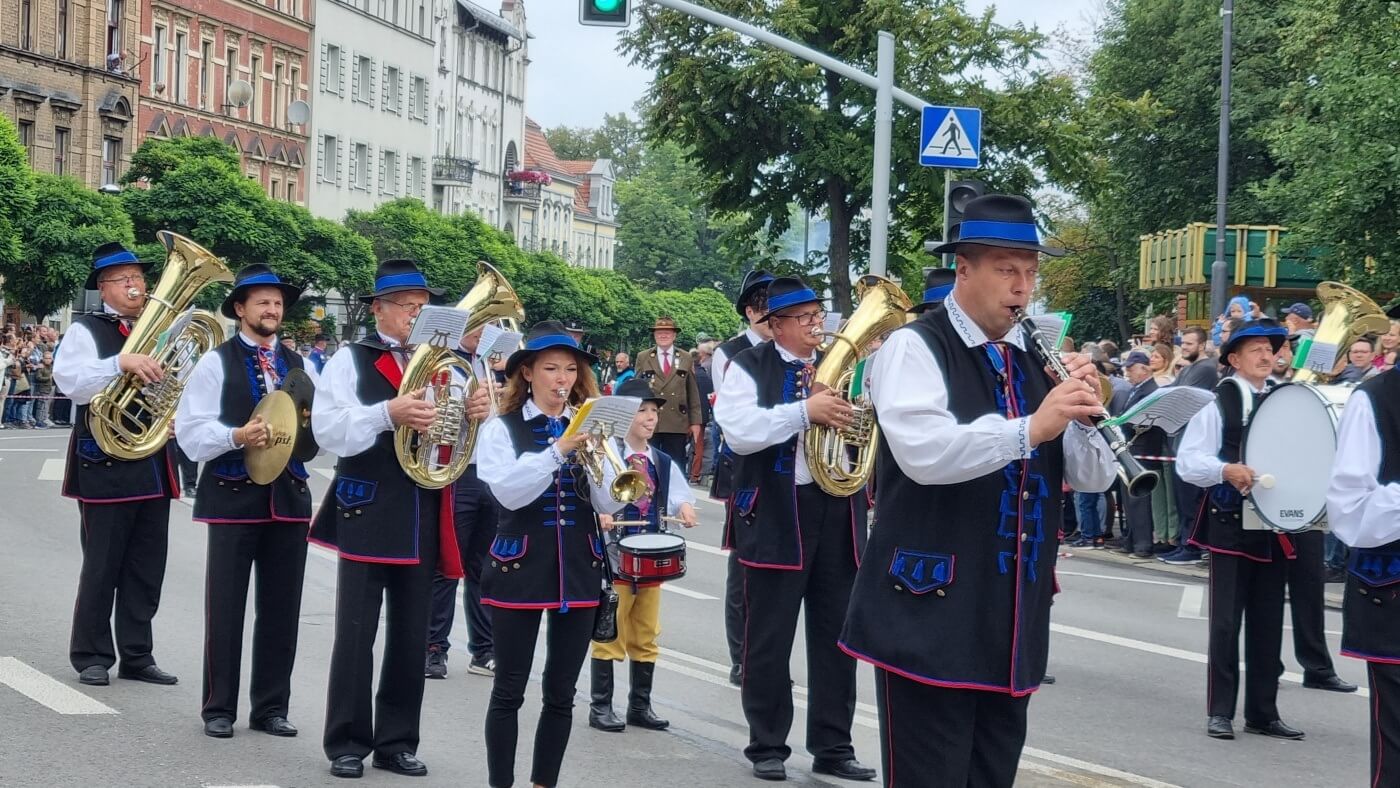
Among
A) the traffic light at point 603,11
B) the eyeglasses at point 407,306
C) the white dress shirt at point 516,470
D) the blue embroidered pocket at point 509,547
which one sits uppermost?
the traffic light at point 603,11

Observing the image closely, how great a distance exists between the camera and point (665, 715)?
973 cm

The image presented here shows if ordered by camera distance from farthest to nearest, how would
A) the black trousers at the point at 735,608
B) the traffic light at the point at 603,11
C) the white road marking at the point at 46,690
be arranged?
the traffic light at the point at 603,11 < the black trousers at the point at 735,608 < the white road marking at the point at 46,690

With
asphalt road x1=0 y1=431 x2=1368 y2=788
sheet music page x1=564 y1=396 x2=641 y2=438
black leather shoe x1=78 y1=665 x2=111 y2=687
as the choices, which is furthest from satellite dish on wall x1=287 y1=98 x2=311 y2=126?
sheet music page x1=564 y1=396 x2=641 y2=438

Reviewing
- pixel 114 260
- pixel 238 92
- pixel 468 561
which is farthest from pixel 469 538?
pixel 238 92

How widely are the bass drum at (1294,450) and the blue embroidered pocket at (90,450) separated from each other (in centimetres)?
574

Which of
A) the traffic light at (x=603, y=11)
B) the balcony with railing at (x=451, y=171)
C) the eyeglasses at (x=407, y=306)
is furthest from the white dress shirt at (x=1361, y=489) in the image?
the balcony with railing at (x=451, y=171)

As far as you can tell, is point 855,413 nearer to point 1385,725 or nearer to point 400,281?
point 400,281

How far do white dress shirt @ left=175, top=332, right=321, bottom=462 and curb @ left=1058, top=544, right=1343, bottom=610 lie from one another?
34.3ft

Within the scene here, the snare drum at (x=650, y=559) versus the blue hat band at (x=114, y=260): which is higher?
the blue hat band at (x=114, y=260)

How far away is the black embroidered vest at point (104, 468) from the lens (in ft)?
31.5

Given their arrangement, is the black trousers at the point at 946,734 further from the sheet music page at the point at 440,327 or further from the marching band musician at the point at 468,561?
the marching band musician at the point at 468,561

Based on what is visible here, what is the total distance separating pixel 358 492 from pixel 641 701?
2.18m

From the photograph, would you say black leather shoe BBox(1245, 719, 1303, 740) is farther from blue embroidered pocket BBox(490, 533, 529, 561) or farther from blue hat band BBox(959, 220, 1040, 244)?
blue hat band BBox(959, 220, 1040, 244)

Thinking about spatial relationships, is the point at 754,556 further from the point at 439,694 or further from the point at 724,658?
the point at 724,658
